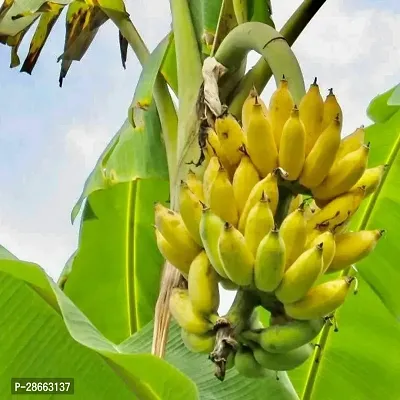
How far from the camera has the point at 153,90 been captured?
101cm

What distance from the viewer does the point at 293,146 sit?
24.0 inches

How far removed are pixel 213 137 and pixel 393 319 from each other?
2.67 feet

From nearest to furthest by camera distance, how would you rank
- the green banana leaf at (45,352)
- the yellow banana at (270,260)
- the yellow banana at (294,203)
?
the yellow banana at (270,260), the yellow banana at (294,203), the green banana leaf at (45,352)

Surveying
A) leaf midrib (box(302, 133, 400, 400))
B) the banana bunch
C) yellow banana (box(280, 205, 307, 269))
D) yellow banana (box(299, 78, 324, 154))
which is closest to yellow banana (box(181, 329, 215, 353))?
the banana bunch

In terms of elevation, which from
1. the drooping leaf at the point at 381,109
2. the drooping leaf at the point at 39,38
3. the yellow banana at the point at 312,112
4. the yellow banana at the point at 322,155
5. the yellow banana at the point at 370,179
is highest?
the drooping leaf at the point at 39,38

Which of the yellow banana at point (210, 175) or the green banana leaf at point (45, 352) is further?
the green banana leaf at point (45, 352)

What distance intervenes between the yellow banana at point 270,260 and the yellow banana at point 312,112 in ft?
0.41

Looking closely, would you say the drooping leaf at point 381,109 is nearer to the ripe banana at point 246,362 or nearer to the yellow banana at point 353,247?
the yellow banana at point 353,247

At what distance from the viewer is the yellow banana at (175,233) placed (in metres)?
0.65

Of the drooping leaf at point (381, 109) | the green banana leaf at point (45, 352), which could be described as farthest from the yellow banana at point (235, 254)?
the drooping leaf at point (381, 109)

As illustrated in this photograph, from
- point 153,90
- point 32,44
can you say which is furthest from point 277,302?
point 32,44

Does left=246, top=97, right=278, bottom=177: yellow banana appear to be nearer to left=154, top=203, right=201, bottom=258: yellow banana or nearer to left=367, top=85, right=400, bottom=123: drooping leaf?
left=154, top=203, right=201, bottom=258: yellow banana

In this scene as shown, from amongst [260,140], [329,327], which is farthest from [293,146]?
[329,327]

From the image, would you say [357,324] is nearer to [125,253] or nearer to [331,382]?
[331,382]
